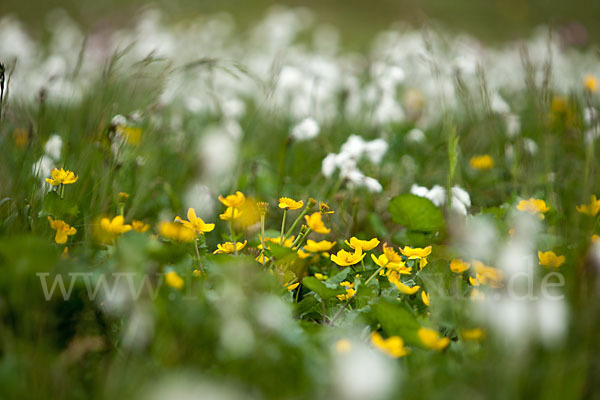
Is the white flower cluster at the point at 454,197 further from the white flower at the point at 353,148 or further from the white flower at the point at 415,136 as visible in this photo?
the white flower at the point at 415,136

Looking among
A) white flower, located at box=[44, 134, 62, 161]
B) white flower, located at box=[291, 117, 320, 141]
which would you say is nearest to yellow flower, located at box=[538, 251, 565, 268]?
white flower, located at box=[291, 117, 320, 141]

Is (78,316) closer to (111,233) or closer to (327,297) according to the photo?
(111,233)

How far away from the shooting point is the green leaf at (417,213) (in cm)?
151

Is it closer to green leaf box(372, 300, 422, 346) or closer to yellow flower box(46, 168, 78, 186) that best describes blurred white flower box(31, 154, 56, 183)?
yellow flower box(46, 168, 78, 186)

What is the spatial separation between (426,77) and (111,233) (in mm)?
3334

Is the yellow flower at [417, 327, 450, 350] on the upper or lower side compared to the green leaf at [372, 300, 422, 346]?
upper

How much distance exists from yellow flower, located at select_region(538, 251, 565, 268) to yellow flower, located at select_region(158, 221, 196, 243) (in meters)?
0.84

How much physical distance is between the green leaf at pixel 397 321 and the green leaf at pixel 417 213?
0.50 meters

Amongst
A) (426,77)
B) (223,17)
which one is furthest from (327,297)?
(223,17)

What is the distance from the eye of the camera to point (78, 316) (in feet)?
3.56

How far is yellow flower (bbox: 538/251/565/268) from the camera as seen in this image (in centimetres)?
124

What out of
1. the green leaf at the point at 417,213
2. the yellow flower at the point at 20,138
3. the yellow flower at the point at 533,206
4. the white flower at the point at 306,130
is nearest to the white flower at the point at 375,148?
the white flower at the point at 306,130

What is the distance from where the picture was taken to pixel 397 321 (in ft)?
3.45

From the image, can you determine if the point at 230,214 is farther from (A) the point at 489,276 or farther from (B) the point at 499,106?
(B) the point at 499,106
